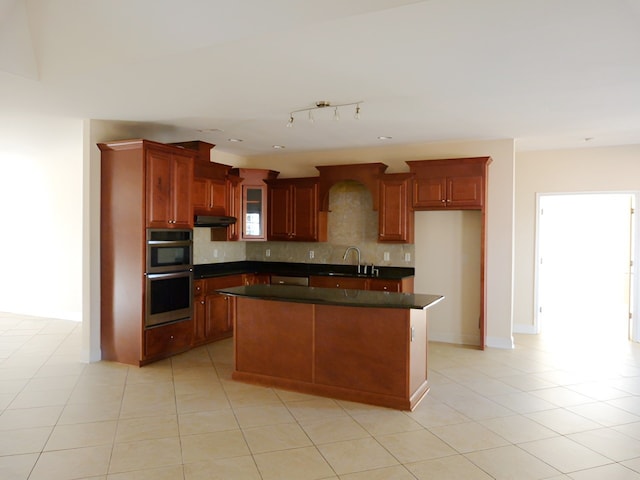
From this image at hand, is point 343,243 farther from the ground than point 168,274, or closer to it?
farther from the ground

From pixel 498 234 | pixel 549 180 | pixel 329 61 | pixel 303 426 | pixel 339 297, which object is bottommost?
pixel 303 426

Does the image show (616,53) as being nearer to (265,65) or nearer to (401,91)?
(401,91)

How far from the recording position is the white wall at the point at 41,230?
24.4ft

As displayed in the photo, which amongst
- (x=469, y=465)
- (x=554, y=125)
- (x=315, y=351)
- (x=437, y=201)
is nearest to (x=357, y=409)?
(x=315, y=351)

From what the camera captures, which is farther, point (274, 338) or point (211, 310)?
point (211, 310)

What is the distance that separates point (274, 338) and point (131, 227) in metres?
1.99

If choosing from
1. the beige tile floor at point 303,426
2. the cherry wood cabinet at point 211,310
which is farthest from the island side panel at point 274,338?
the cherry wood cabinet at point 211,310

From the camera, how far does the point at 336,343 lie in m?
3.96

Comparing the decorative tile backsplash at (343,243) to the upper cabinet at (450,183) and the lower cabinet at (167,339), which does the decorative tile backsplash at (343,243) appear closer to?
the upper cabinet at (450,183)

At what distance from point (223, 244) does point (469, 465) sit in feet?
16.4

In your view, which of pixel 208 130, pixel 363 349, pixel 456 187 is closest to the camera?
pixel 363 349

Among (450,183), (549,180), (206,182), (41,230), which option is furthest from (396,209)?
(41,230)

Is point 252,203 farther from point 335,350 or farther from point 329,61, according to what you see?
point 329,61

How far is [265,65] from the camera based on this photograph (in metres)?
3.33
